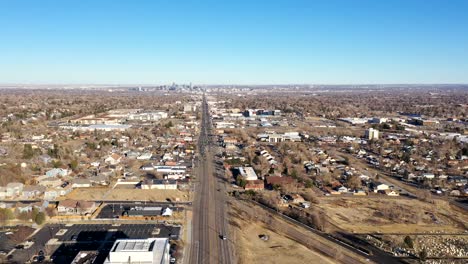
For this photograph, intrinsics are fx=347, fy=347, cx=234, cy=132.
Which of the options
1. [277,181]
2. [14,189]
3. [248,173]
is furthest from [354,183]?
[14,189]

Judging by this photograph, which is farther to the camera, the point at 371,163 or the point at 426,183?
the point at 371,163

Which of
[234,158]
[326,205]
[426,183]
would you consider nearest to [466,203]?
[426,183]

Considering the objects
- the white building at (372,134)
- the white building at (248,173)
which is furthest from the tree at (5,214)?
the white building at (372,134)

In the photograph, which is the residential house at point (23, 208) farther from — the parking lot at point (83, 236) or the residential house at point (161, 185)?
the residential house at point (161, 185)

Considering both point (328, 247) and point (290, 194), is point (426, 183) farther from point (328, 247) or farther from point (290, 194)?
point (328, 247)

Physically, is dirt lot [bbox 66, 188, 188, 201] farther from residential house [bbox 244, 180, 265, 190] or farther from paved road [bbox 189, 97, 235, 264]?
residential house [bbox 244, 180, 265, 190]

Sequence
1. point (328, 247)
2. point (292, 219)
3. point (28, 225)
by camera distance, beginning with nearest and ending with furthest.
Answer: point (328, 247) < point (28, 225) < point (292, 219)

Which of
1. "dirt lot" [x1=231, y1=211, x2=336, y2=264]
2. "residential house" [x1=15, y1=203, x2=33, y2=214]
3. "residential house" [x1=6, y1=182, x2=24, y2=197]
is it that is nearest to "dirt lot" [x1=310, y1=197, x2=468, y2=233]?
"dirt lot" [x1=231, y1=211, x2=336, y2=264]
